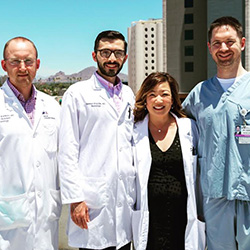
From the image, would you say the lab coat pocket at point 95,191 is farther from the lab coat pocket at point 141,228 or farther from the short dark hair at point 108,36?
the short dark hair at point 108,36

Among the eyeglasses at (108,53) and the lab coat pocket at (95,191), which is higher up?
the eyeglasses at (108,53)

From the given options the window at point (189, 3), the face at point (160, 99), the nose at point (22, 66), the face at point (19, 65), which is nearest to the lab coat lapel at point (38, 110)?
the face at point (19, 65)

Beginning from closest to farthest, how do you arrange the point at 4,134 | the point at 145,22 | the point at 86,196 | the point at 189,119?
the point at 4,134, the point at 86,196, the point at 189,119, the point at 145,22

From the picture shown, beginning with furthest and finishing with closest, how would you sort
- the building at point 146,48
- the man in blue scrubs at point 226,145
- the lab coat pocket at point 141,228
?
the building at point 146,48 → the lab coat pocket at point 141,228 → the man in blue scrubs at point 226,145

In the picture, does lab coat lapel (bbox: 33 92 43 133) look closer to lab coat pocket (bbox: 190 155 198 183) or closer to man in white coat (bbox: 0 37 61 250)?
man in white coat (bbox: 0 37 61 250)

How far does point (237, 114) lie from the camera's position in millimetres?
2480

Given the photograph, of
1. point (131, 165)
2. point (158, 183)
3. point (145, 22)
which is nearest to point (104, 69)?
point (131, 165)

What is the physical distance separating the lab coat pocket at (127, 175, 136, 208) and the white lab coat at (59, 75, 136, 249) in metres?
0.02

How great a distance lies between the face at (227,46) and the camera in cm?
256

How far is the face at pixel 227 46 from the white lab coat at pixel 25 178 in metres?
1.53

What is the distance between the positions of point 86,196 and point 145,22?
55.8m

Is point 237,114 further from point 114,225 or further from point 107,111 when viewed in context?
point 114,225

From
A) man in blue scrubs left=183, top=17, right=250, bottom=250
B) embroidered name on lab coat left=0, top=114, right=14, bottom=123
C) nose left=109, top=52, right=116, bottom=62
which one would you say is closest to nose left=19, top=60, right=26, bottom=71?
embroidered name on lab coat left=0, top=114, right=14, bottom=123

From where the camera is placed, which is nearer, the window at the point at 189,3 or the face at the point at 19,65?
the face at the point at 19,65
